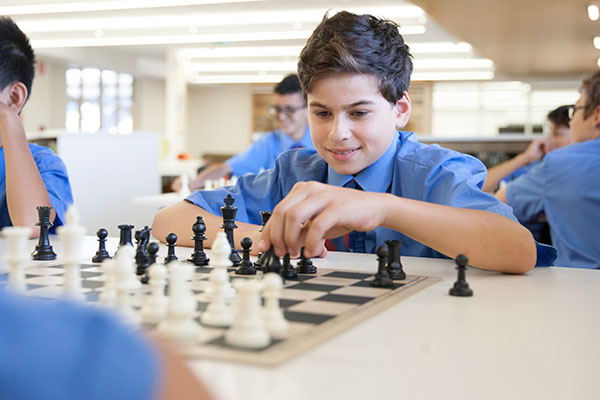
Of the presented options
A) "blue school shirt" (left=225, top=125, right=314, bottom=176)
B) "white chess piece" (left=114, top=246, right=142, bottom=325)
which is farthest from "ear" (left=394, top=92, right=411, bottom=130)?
"blue school shirt" (left=225, top=125, right=314, bottom=176)

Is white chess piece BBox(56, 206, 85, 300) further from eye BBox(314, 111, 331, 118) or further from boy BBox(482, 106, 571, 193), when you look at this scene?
boy BBox(482, 106, 571, 193)

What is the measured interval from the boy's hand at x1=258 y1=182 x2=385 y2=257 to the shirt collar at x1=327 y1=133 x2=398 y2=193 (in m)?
0.55

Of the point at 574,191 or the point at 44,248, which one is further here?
the point at 574,191

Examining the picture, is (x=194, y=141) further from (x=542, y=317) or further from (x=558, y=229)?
(x=542, y=317)

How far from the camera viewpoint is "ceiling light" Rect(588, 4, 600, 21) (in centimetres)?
582

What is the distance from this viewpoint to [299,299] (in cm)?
96

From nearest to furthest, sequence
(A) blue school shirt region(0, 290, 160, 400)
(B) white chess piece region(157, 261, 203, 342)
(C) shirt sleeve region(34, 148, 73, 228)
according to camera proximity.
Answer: (A) blue school shirt region(0, 290, 160, 400) → (B) white chess piece region(157, 261, 203, 342) → (C) shirt sleeve region(34, 148, 73, 228)

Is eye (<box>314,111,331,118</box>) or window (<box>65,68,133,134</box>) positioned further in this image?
window (<box>65,68,133,134</box>)

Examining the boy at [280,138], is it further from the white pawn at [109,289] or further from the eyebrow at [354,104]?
the white pawn at [109,289]

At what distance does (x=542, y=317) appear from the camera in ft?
3.14

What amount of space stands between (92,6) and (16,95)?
5.42m

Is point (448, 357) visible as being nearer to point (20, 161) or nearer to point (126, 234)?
point (126, 234)

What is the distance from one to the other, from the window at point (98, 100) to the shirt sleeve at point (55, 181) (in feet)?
46.1

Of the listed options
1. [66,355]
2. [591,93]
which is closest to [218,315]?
[66,355]
